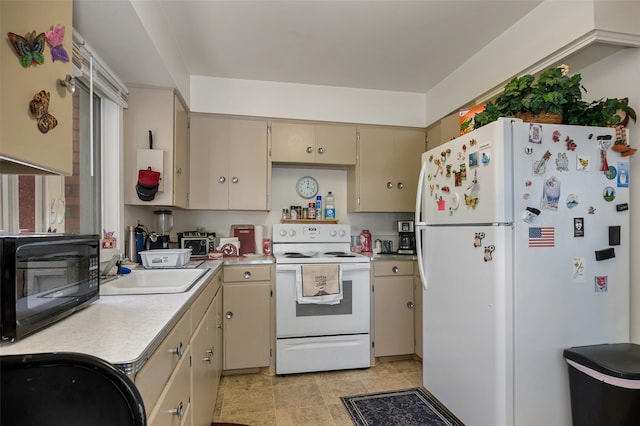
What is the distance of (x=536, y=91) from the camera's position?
1574 millimetres

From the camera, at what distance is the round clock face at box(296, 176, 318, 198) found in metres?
3.13

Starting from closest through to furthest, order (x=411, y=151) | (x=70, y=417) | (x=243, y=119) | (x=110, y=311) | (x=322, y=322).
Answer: (x=70, y=417), (x=110, y=311), (x=322, y=322), (x=243, y=119), (x=411, y=151)

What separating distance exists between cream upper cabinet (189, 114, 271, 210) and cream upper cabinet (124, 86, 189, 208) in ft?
1.24

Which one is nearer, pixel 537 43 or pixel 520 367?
pixel 520 367

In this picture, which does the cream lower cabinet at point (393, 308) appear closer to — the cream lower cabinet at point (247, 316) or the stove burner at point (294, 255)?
the stove burner at point (294, 255)

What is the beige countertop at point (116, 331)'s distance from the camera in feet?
2.43

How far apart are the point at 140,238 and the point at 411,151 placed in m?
2.42

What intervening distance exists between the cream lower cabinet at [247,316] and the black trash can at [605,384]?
74.1 inches

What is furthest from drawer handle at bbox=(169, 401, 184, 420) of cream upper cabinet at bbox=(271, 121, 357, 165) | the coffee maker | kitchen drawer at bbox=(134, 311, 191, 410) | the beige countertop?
the coffee maker

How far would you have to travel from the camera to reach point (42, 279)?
0.90 metres

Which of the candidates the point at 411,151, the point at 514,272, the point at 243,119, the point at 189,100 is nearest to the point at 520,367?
the point at 514,272

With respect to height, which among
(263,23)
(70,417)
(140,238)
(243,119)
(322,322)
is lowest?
(322,322)

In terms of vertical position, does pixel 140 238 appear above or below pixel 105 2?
below

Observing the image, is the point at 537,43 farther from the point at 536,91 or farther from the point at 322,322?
the point at 322,322
